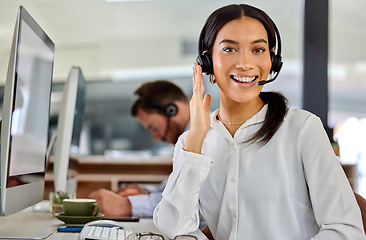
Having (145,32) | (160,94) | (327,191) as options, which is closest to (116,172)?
(160,94)

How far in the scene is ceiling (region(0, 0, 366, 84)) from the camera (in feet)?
15.2

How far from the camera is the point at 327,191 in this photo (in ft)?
3.64

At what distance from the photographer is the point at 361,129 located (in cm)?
372

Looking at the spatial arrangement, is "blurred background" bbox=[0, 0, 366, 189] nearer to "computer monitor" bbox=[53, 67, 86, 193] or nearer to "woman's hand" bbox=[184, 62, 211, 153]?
"computer monitor" bbox=[53, 67, 86, 193]

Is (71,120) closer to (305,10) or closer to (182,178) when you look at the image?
(182,178)

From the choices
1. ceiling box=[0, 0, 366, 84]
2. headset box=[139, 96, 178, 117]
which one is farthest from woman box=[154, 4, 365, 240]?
ceiling box=[0, 0, 366, 84]

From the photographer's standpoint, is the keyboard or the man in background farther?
the man in background

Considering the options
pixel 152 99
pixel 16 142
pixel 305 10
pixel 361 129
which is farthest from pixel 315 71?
pixel 16 142

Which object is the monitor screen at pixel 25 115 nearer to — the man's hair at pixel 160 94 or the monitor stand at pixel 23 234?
the monitor stand at pixel 23 234

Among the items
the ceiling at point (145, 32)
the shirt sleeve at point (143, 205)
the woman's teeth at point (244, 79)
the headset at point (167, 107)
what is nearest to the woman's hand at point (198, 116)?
the woman's teeth at point (244, 79)

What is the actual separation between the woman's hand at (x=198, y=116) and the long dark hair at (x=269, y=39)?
3.4 inches

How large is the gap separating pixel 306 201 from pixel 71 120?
1095 mm

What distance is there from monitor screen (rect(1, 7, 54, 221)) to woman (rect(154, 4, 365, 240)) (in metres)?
0.36

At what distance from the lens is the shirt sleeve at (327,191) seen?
3.55ft
